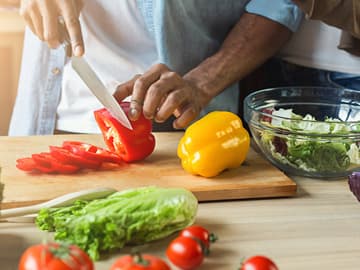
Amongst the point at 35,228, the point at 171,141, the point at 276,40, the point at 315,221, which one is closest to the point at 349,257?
the point at 315,221

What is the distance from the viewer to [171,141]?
1424 mm

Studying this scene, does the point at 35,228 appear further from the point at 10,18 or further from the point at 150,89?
the point at 10,18

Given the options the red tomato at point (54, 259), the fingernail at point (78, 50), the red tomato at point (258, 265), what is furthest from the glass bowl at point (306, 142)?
the red tomato at point (54, 259)

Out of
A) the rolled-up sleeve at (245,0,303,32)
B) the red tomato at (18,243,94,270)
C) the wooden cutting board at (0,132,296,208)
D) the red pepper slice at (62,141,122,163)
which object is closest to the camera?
the red tomato at (18,243,94,270)

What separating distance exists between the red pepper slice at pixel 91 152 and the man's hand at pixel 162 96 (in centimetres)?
8

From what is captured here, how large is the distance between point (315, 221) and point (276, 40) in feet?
2.03

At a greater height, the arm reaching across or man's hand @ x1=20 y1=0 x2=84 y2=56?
man's hand @ x1=20 y1=0 x2=84 y2=56

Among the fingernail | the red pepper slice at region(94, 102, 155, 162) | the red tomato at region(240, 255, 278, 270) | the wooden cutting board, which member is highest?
the fingernail

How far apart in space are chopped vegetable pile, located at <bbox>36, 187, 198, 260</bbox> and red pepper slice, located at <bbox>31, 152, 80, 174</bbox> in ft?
0.71

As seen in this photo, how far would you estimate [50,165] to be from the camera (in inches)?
47.8

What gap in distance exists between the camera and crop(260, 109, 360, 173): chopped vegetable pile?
3.97 feet

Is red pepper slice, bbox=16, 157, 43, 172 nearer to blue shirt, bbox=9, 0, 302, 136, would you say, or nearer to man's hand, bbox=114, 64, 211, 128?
man's hand, bbox=114, 64, 211, 128

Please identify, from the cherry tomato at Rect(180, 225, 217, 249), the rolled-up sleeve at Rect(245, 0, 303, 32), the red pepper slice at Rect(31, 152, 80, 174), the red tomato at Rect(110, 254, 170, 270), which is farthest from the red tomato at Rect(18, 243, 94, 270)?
Result: the rolled-up sleeve at Rect(245, 0, 303, 32)

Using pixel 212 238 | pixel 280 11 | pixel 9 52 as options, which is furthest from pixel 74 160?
pixel 9 52
